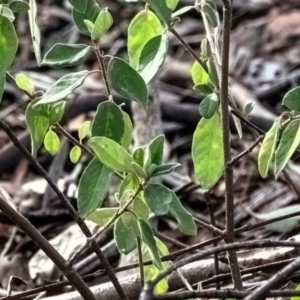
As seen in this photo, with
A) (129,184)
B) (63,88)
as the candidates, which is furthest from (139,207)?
(63,88)

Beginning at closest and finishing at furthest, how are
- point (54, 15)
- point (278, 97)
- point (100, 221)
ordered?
1. point (100, 221)
2. point (278, 97)
3. point (54, 15)

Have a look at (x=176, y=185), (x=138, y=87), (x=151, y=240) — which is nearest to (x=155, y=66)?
(x=138, y=87)

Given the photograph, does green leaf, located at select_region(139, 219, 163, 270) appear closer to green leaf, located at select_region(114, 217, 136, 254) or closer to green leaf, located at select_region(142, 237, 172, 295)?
green leaf, located at select_region(114, 217, 136, 254)

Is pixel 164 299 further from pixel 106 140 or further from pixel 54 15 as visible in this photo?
pixel 54 15

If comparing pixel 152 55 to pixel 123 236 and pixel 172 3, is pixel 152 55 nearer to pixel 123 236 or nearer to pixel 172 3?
pixel 172 3

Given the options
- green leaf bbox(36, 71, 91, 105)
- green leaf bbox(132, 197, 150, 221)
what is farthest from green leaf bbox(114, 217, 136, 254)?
green leaf bbox(36, 71, 91, 105)

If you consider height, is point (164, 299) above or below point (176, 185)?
above
